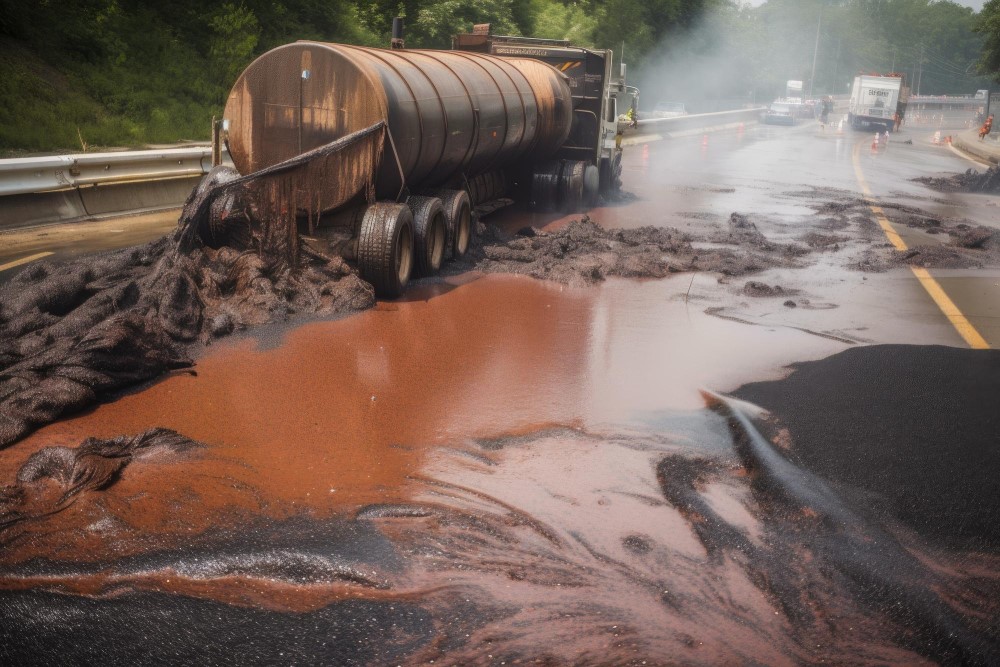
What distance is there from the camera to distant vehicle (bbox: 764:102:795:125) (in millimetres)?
60562

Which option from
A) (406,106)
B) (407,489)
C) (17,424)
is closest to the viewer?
(407,489)

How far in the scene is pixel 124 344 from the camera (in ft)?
22.0

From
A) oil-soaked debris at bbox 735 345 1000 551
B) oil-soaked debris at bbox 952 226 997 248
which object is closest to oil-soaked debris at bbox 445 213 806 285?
oil-soaked debris at bbox 952 226 997 248

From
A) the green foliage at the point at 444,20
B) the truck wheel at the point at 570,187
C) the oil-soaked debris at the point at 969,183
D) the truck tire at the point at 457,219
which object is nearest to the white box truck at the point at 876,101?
the green foliage at the point at 444,20

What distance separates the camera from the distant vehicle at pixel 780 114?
199 ft

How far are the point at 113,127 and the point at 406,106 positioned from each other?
41.3 ft

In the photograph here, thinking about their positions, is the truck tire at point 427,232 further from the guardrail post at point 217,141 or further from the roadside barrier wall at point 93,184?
the roadside barrier wall at point 93,184

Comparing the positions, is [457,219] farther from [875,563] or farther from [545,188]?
[875,563]

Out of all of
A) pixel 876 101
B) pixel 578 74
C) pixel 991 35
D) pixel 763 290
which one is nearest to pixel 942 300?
pixel 763 290

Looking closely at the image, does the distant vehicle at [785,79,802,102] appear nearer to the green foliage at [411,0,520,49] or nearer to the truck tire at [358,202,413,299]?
the green foliage at [411,0,520,49]

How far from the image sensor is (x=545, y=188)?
16812 millimetres

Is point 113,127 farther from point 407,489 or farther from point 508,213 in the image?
point 407,489

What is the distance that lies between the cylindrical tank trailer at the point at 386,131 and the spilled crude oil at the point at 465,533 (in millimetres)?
2629

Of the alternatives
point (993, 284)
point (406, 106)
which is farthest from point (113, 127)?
point (993, 284)
